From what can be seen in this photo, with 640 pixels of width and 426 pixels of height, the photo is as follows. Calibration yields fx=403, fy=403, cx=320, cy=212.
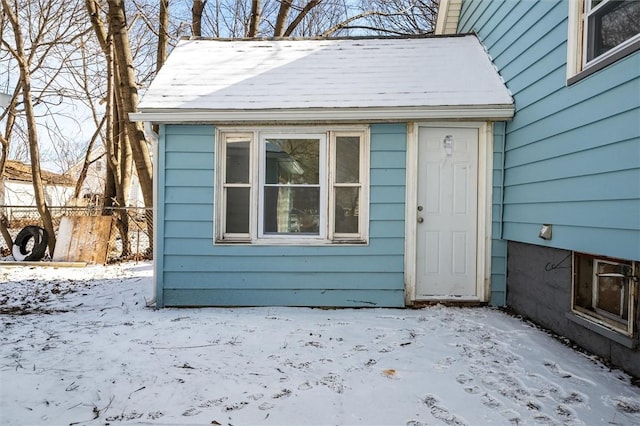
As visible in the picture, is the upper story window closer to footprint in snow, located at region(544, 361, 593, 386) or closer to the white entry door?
the white entry door

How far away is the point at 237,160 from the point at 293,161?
2.16 feet

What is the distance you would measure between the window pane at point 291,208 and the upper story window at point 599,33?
2792 millimetres

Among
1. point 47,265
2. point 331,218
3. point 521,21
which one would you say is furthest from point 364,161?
point 47,265

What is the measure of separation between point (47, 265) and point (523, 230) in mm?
7996

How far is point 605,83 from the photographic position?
2979 mm

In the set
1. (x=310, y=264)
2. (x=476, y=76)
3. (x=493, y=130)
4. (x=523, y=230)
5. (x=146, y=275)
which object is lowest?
(x=146, y=275)

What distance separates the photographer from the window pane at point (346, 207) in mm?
4703

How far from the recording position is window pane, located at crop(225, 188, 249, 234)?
4730mm

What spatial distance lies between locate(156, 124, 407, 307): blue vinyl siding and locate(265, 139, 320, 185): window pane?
65 cm

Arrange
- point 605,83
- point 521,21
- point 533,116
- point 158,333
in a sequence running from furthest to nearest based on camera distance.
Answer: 1. point 521,21
2. point 533,116
3. point 158,333
4. point 605,83

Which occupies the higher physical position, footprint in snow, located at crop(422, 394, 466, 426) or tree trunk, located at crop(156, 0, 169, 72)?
tree trunk, located at crop(156, 0, 169, 72)

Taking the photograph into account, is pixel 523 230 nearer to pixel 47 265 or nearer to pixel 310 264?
pixel 310 264

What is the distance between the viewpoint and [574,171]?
3.37 meters

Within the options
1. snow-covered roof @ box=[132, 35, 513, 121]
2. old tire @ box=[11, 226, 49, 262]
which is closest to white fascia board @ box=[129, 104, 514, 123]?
snow-covered roof @ box=[132, 35, 513, 121]
